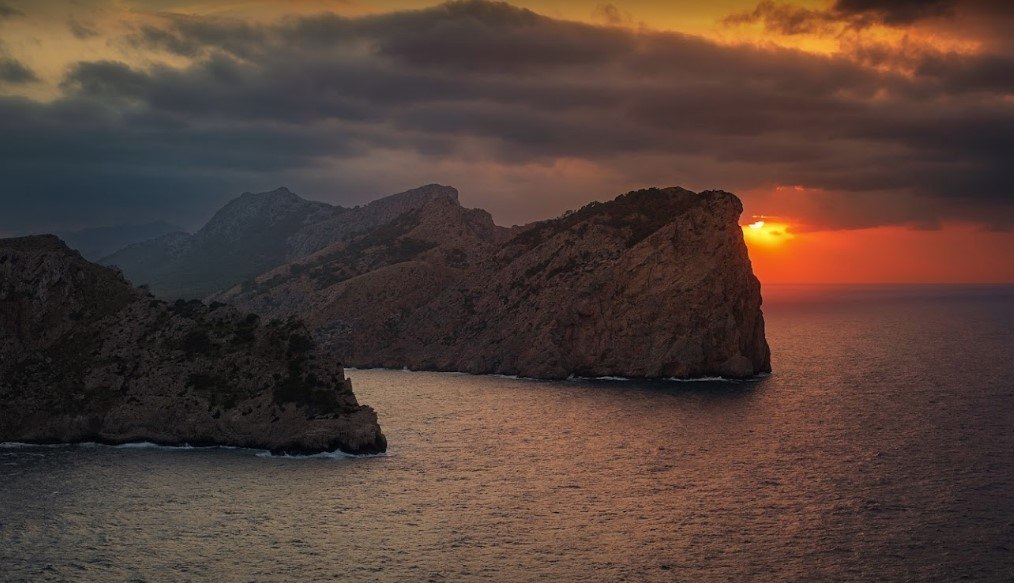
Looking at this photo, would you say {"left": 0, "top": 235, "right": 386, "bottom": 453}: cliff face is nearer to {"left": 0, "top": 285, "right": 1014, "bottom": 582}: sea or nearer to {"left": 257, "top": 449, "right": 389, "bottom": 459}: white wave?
{"left": 257, "top": 449, "right": 389, "bottom": 459}: white wave

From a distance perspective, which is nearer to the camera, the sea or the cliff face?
the sea

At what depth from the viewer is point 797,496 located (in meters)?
107

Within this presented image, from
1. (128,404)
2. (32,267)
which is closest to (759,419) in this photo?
(128,404)

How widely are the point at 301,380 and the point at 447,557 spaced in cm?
5805

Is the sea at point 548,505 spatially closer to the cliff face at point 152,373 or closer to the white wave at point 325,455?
the white wave at point 325,455

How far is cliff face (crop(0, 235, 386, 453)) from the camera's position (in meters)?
133

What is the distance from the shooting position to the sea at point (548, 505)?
83250 mm

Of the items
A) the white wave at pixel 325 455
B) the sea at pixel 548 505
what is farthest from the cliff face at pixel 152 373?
the sea at pixel 548 505

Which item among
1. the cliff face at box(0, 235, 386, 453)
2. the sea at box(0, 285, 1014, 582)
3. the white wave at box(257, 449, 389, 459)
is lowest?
the sea at box(0, 285, 1014, 582)

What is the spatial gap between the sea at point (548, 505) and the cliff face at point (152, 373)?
3.91 metres

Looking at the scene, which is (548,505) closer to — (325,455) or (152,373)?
(325,455)

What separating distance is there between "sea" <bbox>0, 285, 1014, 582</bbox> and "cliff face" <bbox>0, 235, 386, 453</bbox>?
3.91 meters

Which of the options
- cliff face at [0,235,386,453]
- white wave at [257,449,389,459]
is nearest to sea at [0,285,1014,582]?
white wave at [257,449,389,459]

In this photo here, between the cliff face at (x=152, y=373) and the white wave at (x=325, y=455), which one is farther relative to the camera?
the cliff face at (x=152, y=373)
